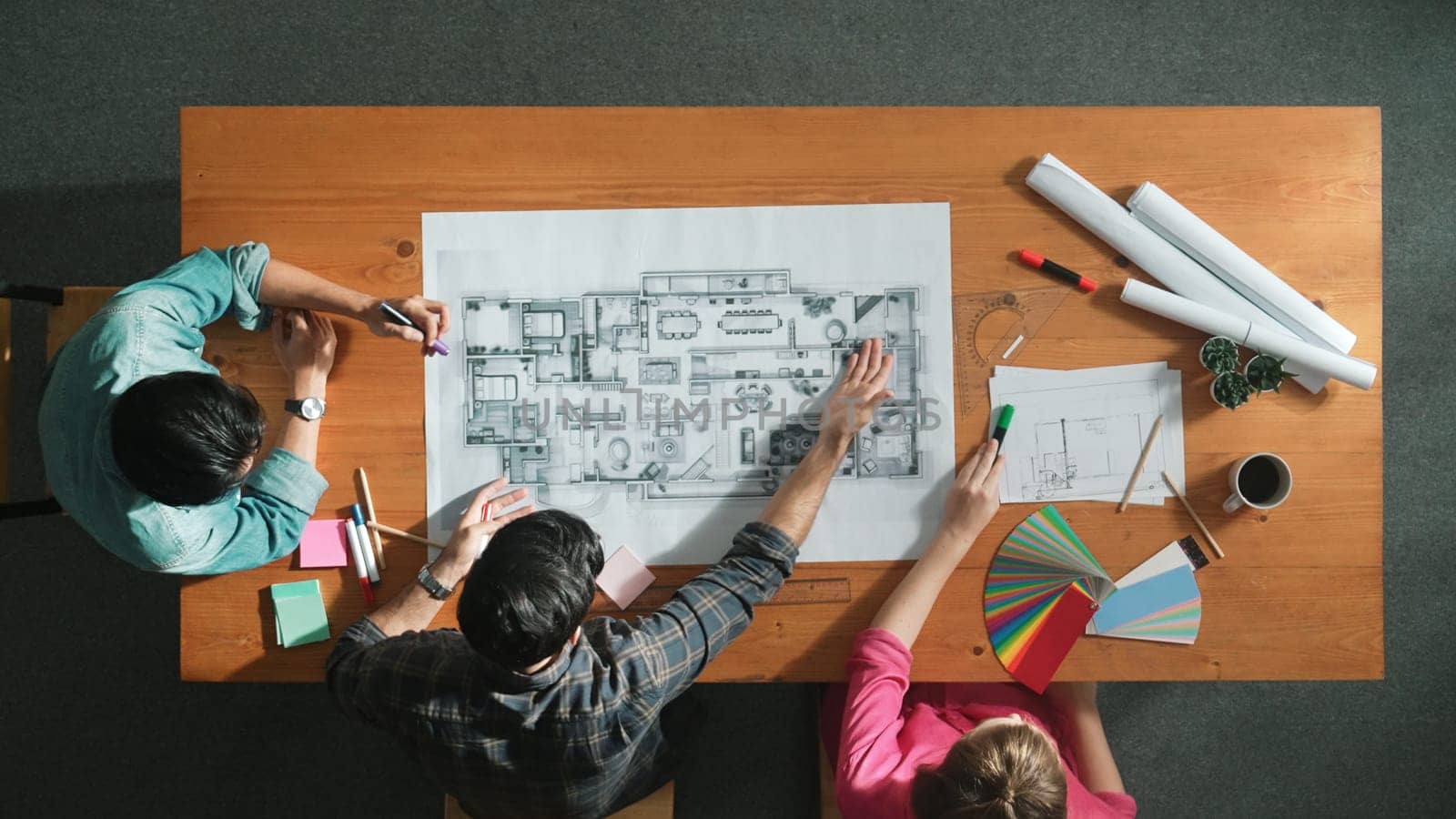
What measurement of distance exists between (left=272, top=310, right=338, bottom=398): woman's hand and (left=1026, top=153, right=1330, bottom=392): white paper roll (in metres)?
1.16

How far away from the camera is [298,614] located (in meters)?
1.31

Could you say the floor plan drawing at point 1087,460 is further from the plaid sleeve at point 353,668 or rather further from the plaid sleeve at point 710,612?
the plaid sleeve at point 353,668

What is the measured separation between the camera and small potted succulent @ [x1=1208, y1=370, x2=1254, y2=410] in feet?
4.18

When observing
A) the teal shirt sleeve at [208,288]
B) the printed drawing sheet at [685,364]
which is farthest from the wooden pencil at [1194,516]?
the teal shirt sleeve at [208,288]

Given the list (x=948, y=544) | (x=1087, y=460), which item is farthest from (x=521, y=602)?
(x=1087, y=460)

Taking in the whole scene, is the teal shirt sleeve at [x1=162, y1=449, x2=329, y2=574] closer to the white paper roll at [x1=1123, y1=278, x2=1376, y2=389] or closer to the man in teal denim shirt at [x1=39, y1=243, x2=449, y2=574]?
the man in teal denim shirt at [x1=39, y1=243, x2=449, y2=574]

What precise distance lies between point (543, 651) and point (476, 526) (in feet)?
1.19

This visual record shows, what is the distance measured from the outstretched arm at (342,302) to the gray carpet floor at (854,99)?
2.92 ft

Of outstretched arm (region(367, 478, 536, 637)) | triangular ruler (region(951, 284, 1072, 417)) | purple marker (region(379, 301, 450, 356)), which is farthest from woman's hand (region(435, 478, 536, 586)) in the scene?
triangular ruler (region(951, 284, 1072, 417))

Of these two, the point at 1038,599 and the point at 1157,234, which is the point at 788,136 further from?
the point at 1038,599

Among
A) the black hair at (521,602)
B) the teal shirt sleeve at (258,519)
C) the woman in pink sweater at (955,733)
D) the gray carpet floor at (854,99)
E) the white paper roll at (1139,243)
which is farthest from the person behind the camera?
the gray carpet floor at (854,99)

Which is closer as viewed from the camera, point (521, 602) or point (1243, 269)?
point (521, 602)

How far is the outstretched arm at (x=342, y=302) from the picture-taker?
4.22 feet

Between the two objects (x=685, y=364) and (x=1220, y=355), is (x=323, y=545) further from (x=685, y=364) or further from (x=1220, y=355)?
(x=1220, y=355)
